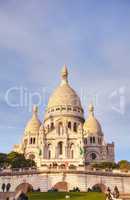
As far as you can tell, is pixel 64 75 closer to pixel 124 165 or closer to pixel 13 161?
pixel 13 161

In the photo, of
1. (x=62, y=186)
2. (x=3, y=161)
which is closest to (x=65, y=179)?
(x=62, y=186)

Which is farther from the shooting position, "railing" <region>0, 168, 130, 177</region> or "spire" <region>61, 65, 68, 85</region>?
"spire" <region>61, 65, 68, 85</region>

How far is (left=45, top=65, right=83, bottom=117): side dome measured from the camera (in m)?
124

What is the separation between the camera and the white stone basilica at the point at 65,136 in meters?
107

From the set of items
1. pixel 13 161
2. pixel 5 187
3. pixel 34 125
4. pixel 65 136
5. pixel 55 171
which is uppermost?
pixel 34 125

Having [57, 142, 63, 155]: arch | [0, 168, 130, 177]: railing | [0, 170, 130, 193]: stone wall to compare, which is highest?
[57, 142, 63, 155]: arch

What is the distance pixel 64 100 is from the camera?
408 ft

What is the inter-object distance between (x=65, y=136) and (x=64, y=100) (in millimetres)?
17457

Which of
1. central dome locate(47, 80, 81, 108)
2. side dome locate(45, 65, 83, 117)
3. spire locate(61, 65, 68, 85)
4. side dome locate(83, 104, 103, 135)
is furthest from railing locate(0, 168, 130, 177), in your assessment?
spire locate(61, 65, 68, 85)

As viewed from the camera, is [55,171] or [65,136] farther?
[65,136]

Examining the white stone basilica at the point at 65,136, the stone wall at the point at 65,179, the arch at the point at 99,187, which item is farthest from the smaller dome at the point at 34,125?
the arch at the point at 99,187

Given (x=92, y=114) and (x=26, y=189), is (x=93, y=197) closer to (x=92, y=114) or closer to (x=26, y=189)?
(x=26, y=189)

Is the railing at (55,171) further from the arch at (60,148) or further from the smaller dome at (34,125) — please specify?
the smaller dome at (34,125)

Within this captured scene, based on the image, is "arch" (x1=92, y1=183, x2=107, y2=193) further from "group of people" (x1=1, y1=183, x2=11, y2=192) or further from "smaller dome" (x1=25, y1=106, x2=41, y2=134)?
"smaller dome" (x1=25, y1=106, x2=41, y2=134)
